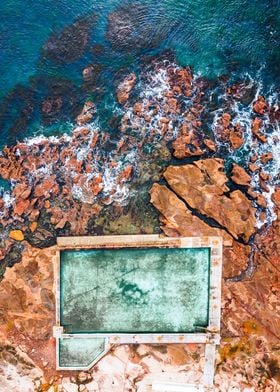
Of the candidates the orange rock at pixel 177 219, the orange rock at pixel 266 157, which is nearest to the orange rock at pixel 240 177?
the orange rock at pixel 266 157

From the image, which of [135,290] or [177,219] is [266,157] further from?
[135,290]

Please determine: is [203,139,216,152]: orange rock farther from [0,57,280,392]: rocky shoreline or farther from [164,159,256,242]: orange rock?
[164,159,256,242]: orange rock

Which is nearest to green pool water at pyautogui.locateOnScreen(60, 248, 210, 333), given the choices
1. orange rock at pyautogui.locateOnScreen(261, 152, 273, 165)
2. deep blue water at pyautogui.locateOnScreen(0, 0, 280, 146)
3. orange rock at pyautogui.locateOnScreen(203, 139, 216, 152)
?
orange rock at pyautogui.locateOnScreen(203, 139, 216, 152)

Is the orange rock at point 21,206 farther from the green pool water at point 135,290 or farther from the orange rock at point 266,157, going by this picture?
the orange rock at point 266,157

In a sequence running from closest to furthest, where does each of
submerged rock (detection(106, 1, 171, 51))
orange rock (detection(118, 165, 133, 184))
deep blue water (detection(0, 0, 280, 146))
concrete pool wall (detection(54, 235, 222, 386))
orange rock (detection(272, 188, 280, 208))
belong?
1. concrete pool wall (detection(54, 235, 222, 386))
2. orange rock (detection(272, 188, 280, 208))
3. orange rock (detection(118, 165, 133, 184))
4. deep blue water (detection(0, 0, 280, 146))
5. submerged rock (detection(106, 1, 171, 51))

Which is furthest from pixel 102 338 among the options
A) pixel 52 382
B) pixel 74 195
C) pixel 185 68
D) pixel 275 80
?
pixel 275 80

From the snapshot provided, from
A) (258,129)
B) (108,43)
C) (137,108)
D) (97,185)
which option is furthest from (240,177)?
(108,43)

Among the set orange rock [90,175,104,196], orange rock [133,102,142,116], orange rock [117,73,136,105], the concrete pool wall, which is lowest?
the concrete pool wall
